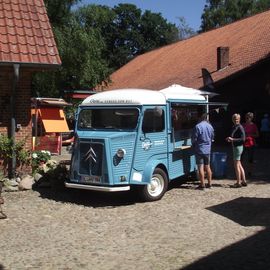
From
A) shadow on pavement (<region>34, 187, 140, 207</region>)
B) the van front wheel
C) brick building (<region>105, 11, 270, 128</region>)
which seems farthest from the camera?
brick building (<region>105, 11, 270, 128</region>)

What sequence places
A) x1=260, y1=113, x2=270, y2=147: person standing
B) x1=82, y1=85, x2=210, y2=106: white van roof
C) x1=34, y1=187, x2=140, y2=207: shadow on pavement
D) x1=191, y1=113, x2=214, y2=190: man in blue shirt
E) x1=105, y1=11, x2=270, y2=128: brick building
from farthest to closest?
x1=105, y1=11, x2=270, y2=128: brick building < x1=260, y1=113, x2=270, y2=147: person standing < x1=191, y1=113, x2=214, y2=190: man in blue shirt < x1=82, y1=85, x2=210, y2=106: white van roof < x1=34, y1=187, x2=140, y2=207: shadow on pavement

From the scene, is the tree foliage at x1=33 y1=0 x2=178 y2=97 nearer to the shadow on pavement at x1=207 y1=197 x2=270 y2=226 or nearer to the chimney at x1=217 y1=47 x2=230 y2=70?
the chimney at x1=217 y1=47 x2=230 y2=70

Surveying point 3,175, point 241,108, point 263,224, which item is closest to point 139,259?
point 263,224

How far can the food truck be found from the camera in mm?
10164

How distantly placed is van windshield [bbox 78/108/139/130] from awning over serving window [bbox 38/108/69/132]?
36.8ft

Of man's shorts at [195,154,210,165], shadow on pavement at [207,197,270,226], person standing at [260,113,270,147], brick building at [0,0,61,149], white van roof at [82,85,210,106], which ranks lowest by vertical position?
shadow on pavement at [207,197,270,226]

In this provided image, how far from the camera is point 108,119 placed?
11047 mm

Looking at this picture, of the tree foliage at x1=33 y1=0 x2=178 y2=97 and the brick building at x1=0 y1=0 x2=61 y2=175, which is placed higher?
the tree foliage at x1=33 y1=0 x2=178 y2=97

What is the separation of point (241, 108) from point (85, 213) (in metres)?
16.7

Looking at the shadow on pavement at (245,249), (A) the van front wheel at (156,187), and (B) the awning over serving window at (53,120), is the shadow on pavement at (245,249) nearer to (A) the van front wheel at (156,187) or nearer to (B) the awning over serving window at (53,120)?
(A) the van front wheel at (156,187)

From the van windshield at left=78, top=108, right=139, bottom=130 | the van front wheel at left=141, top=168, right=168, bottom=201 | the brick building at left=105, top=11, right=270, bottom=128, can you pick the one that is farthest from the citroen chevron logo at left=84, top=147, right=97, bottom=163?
the brick building at left=105, top=11, right=270, bottom=128

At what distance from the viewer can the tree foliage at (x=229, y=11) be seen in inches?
2384

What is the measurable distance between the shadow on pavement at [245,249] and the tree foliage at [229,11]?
175 ft

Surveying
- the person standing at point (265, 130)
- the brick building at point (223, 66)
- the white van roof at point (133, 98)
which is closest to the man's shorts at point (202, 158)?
the white van roof at point (133, 98)
